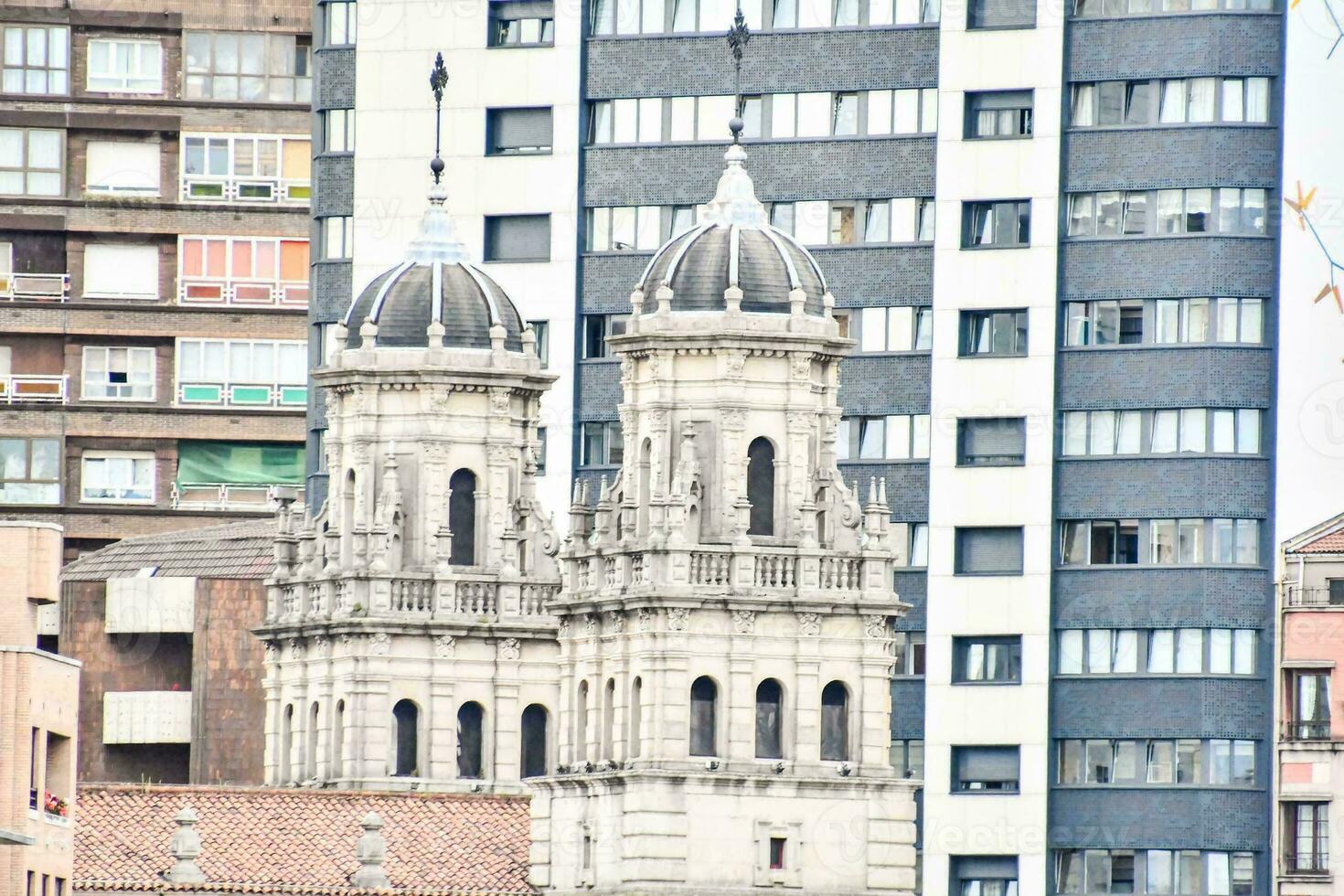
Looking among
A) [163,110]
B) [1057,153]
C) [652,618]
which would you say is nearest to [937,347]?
[1057,153]

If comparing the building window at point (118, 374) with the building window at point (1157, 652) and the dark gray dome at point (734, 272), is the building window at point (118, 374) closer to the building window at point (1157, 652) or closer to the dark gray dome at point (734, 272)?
the building window at point (1157, 652)

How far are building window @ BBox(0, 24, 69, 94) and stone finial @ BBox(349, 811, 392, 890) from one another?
4403 cm

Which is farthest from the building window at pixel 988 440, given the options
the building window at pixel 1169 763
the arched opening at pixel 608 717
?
the arched opening at pixel 608 717

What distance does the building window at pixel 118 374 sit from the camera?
187125 mm

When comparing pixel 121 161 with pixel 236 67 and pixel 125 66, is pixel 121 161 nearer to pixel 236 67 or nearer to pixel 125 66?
pixel 125 66

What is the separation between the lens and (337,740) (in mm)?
160125

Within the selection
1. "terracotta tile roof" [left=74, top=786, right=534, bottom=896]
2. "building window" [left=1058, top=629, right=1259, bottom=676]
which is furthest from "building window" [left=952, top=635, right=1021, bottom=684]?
"terracotta tile roof" [left=74, top=786, right=534, bottom=896]

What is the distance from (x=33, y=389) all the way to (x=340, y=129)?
64.7 feet

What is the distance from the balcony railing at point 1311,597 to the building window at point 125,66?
3903 cm

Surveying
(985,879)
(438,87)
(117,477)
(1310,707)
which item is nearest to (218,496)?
(117,477)

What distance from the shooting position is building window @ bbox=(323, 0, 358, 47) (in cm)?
17162

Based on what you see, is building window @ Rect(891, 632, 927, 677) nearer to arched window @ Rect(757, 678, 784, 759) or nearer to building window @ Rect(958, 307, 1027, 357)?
building window @ Rect(958, 307, 1027, 357)

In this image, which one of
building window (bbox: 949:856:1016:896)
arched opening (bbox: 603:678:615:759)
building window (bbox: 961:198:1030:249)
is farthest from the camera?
building window (bbox: 961:198:1030:249)

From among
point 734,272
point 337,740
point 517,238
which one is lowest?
point 337,740
